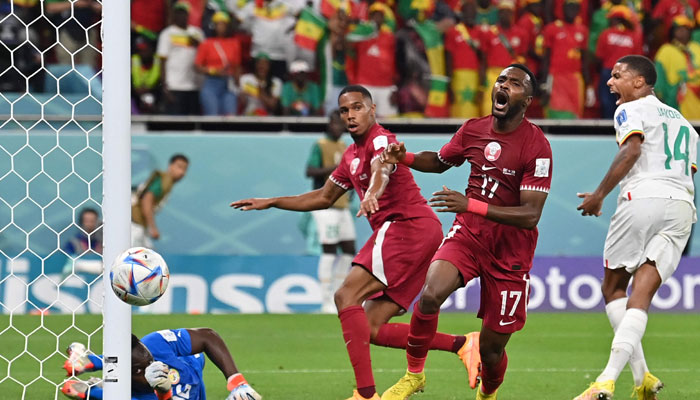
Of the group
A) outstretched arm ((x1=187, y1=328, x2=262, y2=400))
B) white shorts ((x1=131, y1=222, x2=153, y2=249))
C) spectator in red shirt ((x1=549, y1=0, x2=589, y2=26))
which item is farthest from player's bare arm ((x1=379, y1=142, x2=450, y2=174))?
spectator in red shirt ((x1=549, y1=0, x2=589, y2=26))

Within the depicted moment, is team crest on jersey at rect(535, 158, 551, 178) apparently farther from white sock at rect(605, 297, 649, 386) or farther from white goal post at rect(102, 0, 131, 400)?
white goal post at rect(102, 0, 131, 400)

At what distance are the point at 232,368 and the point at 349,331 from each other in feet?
2.86

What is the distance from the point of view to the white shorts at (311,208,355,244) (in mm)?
13100

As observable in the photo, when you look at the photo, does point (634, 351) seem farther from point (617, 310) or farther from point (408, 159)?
point (408, 159)

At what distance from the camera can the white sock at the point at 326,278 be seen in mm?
12906

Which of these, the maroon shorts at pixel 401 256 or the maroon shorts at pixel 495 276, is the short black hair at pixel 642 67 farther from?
the maroon shorts at pixel 401 256

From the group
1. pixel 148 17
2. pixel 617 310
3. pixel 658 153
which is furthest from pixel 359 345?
pixel 148 17

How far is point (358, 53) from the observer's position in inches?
579

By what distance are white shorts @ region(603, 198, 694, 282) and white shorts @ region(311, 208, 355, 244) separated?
686 cm

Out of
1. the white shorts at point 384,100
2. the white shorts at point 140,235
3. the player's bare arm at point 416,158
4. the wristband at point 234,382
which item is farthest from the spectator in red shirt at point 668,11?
the wristband at point 234,382

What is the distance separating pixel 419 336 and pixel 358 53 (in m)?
8.94

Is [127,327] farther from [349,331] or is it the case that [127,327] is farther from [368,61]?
[368,61]

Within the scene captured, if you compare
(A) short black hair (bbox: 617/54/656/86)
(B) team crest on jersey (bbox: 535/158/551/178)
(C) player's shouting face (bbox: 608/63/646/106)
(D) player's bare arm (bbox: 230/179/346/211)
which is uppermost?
(A) short black hair (bbox: 617/54/656/86)

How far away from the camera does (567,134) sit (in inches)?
607
